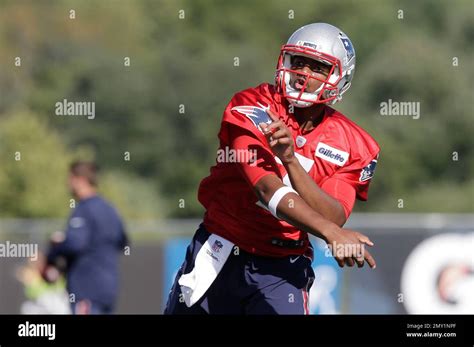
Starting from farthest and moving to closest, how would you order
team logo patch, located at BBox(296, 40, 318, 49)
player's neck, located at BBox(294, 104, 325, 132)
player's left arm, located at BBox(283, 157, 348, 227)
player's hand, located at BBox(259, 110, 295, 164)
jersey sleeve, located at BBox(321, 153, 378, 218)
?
1. player's neck, located at BBox(294, 104, 325, 132)
2. team logo patch, located at BBox(296, 40, 318, 49)
3. jersey sleeve, located at BBox(321, 153, 378, 218)
4. player's left arm, located at BBox(283, 157, 348, 227)
5. player's hand, located at BBox(259, 110, 295, 164)

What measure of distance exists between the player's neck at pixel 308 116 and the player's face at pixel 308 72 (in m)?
0.15

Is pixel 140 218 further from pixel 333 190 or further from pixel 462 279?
pixel 333 190

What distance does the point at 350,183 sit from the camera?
19.7ft

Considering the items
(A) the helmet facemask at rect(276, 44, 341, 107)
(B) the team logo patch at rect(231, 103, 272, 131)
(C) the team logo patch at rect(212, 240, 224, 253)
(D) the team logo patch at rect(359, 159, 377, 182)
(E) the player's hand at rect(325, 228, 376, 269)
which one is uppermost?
(A) the helmet facemask at rect(276, 44, 341, 107)

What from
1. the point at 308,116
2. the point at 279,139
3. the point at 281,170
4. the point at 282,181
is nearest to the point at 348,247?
the point at 279,139

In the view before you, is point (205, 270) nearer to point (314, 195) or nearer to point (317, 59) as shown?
point (314, 195)

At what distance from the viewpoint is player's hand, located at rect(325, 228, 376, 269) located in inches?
202

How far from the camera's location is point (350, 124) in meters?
6.20

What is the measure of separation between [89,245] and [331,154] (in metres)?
5.48

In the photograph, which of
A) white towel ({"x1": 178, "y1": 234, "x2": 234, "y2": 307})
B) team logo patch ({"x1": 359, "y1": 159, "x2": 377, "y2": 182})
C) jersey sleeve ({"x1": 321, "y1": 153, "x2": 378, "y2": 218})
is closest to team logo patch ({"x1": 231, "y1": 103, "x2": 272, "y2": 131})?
jersey sleeve ({"x1": 321, "y1": 153, "x2": 378, "y2": 218})

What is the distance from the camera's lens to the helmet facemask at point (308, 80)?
235 inches

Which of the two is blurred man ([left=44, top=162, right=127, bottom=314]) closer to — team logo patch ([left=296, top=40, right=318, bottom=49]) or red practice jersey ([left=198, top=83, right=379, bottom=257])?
red practice jersey ([left=198, top=83, right=379, bottom=257])

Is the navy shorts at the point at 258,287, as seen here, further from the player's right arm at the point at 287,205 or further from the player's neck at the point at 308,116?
the player's neck at the point at 308,116

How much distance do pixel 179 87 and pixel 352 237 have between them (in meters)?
29.9
